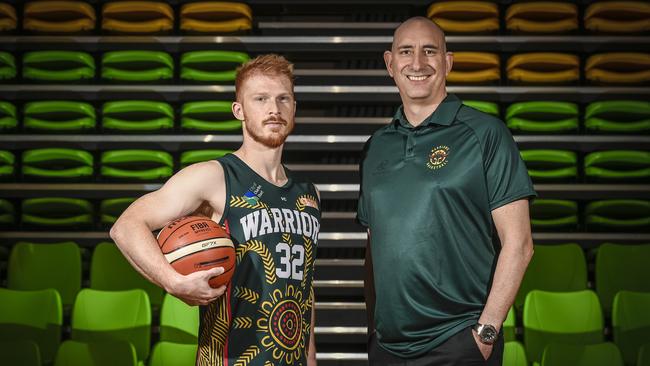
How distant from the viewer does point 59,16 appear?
6.21 m

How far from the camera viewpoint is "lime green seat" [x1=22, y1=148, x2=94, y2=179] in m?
5.73

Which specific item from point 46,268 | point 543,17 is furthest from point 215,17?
point 543,17

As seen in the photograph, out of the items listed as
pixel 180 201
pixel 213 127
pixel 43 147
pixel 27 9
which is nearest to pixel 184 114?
pixel 213 127

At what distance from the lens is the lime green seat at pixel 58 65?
237 inches

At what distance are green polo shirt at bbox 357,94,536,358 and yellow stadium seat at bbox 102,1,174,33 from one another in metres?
4.10

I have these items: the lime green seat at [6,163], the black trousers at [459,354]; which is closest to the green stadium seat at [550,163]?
the black trousers at [459,354]

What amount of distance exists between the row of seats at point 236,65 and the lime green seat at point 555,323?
2.06 meters

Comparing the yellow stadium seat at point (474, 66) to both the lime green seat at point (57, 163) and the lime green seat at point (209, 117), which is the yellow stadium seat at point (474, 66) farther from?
the lime green seat at point (57, 163)

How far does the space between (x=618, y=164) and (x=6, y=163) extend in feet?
14.4

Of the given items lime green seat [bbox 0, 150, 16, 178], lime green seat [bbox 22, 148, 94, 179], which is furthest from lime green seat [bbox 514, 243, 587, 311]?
lime green seat [bbox 0, 150, 16, 178]

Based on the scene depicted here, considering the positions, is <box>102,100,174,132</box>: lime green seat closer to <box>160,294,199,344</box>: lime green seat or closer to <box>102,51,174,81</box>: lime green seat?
<box>102,51,174,81</box>: lime green seat

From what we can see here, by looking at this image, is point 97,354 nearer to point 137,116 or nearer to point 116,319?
point 116,319

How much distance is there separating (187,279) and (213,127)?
3796 mm

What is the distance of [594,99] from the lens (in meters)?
6.07
